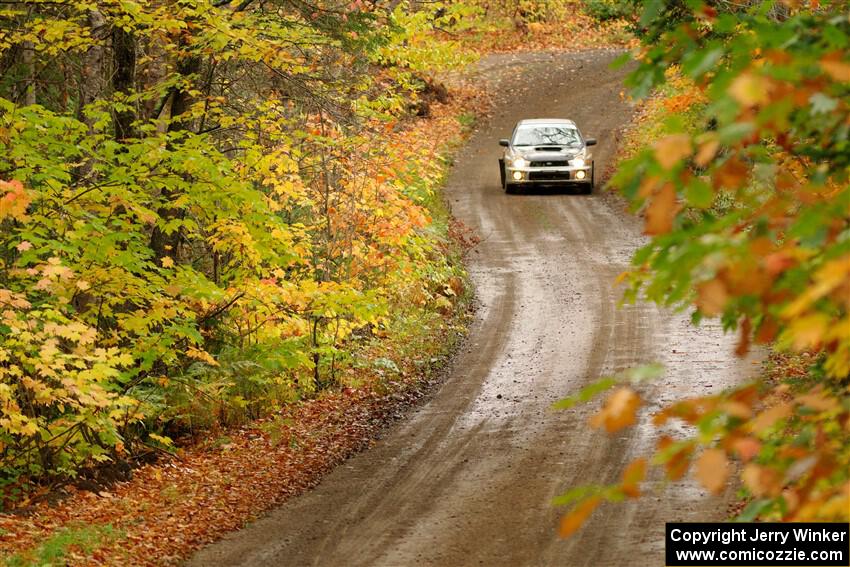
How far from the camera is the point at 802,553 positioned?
5555mm

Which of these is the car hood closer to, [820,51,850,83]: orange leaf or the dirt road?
the dirt road

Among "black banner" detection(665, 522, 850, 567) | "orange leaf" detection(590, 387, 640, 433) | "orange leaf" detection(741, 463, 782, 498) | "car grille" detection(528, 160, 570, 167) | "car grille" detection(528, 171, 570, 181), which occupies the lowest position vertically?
"black banner" detection(665, 522, 850, 567)

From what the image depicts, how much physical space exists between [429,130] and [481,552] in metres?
26.0

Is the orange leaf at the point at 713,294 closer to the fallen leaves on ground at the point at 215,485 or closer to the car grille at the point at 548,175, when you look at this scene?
the fallen leaves on ground at the point at 215,485

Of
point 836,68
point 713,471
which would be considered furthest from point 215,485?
point 836,68

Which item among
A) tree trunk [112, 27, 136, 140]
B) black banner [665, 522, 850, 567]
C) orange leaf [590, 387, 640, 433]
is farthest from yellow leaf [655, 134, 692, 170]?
tree trunk [112, 27, 136, 140]

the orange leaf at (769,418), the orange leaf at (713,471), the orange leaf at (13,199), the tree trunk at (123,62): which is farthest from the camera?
the tree trunk at (123,62)

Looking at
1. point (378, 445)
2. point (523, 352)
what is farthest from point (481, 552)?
point (523, 352)

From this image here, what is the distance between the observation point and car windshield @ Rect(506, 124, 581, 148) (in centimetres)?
2578

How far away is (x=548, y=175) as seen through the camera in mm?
25953

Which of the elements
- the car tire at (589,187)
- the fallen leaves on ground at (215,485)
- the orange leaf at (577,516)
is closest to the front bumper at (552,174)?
the car tire at (589,187)

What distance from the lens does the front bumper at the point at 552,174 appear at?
25.8 meters

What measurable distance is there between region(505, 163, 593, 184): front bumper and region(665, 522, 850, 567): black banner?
62.2 ft

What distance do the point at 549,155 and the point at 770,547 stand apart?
20578mm
